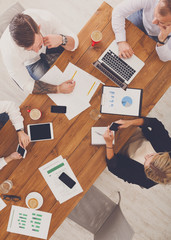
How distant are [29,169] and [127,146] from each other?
0.95 meters

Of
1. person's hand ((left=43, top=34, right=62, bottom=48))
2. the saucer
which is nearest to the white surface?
the saucer

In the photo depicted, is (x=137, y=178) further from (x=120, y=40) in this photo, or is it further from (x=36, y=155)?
(x=120, y=40)

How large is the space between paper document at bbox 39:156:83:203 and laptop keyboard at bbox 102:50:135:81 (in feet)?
3.07

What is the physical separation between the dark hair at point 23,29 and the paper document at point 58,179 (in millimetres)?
990

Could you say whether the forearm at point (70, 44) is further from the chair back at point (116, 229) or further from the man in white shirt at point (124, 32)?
the chair back at point (116, 229)

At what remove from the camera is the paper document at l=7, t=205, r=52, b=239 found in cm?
179

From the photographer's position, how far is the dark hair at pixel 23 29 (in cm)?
150

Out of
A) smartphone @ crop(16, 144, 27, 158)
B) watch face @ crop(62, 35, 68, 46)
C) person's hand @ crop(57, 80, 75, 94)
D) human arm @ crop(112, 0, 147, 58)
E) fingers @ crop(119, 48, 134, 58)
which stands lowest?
smartphone @ crop(16, 144, 27, 158)

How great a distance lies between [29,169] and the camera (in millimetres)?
1828

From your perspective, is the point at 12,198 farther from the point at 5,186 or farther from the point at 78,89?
the point at 78,89

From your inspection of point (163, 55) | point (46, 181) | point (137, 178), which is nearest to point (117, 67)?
point (163, 55)

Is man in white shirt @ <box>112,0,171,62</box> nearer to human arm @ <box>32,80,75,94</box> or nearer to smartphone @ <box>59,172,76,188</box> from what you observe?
human arm @ <box>32,80,75,94</box>

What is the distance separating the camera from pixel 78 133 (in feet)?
6.13

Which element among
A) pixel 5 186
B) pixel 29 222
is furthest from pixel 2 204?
pixel 29 222
